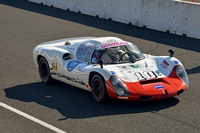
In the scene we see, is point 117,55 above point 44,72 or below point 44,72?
above

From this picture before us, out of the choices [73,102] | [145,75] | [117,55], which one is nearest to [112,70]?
[145,75]

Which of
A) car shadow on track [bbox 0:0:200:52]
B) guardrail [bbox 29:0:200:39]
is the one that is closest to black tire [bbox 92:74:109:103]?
car shadow on track [bbox 0:0:200:52]

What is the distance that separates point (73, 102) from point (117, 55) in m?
1.44

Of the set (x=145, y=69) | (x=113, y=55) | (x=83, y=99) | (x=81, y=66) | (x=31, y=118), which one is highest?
(x=113, y=55)

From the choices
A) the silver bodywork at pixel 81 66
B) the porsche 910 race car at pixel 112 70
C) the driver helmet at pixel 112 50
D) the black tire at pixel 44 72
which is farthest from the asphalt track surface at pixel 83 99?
the driver helmet at pixel 112 50

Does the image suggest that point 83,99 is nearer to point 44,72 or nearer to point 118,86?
point 118,86

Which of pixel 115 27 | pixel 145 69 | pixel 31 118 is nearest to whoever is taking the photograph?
pixel 31 118

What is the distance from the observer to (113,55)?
38.7ft

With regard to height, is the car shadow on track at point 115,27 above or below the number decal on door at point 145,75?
below

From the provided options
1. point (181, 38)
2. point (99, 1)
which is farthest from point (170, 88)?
point (99, 1)

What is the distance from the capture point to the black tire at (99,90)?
1094 cm

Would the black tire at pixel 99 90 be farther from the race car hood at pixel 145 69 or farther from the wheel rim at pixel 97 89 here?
the race car hood at pixel 145 69

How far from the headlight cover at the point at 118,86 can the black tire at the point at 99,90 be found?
0.25 m

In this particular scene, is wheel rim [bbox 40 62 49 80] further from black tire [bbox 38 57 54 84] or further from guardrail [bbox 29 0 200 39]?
guardrail [bbox 29 0 200 39]
